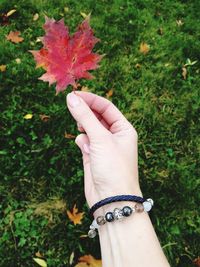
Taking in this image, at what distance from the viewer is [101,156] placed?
1.93 meters

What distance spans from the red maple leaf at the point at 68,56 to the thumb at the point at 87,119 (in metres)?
0.13

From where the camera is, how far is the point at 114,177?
1884mm

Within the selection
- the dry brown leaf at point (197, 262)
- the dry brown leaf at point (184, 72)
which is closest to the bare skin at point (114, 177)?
the dry brown leaf at point (197, 262)

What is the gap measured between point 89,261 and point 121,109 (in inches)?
54.1

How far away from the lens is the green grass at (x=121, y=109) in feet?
8.81

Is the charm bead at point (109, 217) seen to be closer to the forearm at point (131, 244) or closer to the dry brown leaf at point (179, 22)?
the forearm at point (131, 244)

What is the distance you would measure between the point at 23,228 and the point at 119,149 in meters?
1.12

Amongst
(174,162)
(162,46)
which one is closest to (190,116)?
(174,162)

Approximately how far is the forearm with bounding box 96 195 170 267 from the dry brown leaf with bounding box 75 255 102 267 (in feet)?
2.86

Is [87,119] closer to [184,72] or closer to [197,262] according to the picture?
[197,262]

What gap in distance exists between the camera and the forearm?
160 cm

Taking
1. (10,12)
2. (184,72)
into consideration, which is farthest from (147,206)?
(10,12)

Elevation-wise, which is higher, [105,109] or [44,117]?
[105,109]

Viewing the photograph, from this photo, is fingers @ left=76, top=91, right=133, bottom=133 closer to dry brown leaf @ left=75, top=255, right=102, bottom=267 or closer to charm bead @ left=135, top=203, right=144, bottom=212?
charm bead @ left=135, top=203, right=144, bottom=212
